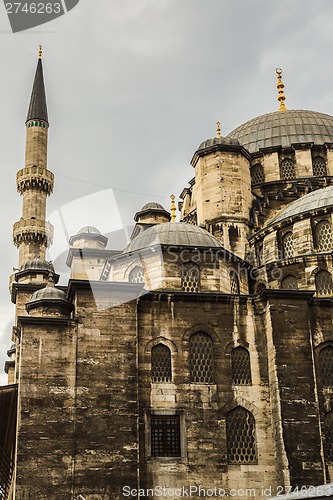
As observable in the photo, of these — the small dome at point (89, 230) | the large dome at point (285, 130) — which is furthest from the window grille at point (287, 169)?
the small dome at point (89, 230)

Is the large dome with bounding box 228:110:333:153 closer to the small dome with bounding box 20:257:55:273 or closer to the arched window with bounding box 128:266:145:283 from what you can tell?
the small dome with bounding box 20:257:55:273

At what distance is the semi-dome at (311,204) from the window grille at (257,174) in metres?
4.62

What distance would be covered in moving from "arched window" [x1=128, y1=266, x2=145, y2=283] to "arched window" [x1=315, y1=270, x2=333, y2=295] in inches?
193

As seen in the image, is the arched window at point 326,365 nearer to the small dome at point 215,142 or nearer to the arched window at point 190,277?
the arched window at point 190,277

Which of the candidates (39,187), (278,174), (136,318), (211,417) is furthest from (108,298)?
(39,187)

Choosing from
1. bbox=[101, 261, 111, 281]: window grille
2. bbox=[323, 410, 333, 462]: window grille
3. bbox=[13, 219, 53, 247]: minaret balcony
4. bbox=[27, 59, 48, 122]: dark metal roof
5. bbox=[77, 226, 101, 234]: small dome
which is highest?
bbox=[27, 59, 48, 122]: dark metal roof

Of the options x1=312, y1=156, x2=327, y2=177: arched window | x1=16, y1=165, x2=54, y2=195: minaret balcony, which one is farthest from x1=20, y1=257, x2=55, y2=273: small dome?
x1=312, y1=156, x2=327, y2=177: arched window

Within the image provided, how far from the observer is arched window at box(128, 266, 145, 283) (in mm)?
20502

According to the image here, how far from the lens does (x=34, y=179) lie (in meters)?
31.1

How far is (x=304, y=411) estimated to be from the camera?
57.2 feet

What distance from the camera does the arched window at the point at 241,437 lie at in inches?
684

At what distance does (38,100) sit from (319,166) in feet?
41.8

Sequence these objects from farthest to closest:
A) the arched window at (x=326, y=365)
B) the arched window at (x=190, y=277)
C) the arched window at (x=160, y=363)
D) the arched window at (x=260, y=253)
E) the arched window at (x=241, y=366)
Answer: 1. the arched window at (x=260, y=253)
2. the arched window at (x=190, y=277)
3. the arched window at (x=326, y=365)
4. the arched window at (x=241, y=366)
5. the arched window at (x=160, y=363)

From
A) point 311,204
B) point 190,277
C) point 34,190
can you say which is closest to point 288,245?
point 311,204
